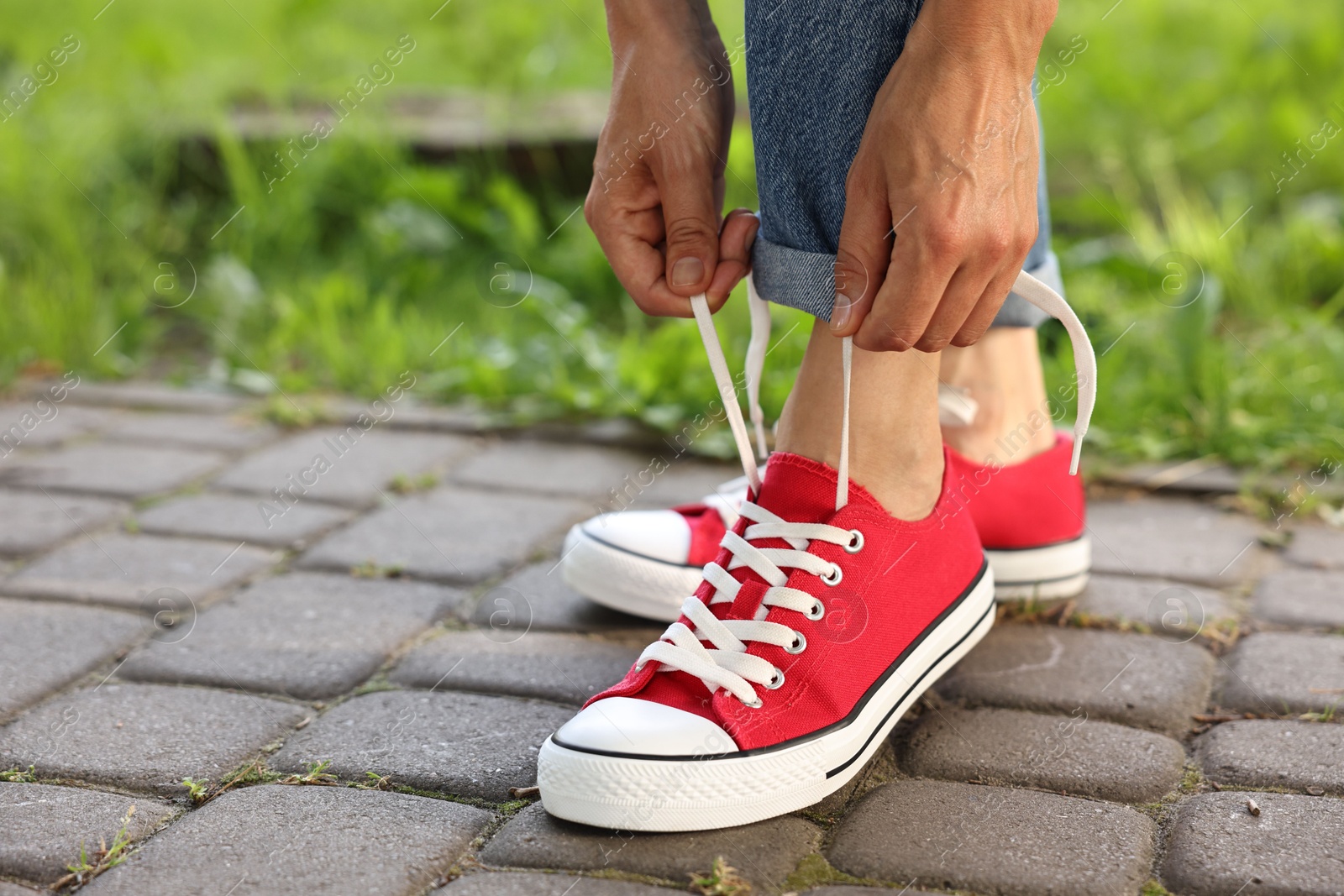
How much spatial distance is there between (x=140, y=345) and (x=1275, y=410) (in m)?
2.61

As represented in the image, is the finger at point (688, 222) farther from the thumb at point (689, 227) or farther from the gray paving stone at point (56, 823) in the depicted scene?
the gray paving stone at point (56, 823)

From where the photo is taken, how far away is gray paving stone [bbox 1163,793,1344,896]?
1.01 metres

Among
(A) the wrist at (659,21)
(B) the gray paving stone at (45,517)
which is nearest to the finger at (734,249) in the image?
(A) the wrist at (659,21)

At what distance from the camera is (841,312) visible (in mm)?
1083

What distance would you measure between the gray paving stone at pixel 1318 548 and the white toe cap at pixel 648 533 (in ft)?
3.08

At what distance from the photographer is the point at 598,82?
4.56 metres

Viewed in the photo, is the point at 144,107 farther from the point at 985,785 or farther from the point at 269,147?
the point at 985,785

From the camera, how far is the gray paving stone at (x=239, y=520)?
1.91 m

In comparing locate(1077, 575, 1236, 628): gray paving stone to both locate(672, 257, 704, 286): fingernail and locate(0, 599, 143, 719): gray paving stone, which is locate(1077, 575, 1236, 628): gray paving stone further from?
locate(0, 599, 143, 719): gray paving stone

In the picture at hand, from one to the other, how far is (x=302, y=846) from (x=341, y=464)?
1.26m

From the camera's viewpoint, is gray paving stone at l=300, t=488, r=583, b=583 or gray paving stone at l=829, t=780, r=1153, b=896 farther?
gray paving stone at l=300, t=488, r=583, b=583

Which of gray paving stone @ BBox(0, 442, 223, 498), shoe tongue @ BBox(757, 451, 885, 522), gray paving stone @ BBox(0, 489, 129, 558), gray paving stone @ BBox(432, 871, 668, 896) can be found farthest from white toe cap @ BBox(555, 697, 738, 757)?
gray paving stone @ BBox(0, 442, 223, 498)

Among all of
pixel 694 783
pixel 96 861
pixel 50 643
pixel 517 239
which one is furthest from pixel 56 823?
pixel 517 239

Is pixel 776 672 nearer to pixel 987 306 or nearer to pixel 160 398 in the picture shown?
pixel 987 306
